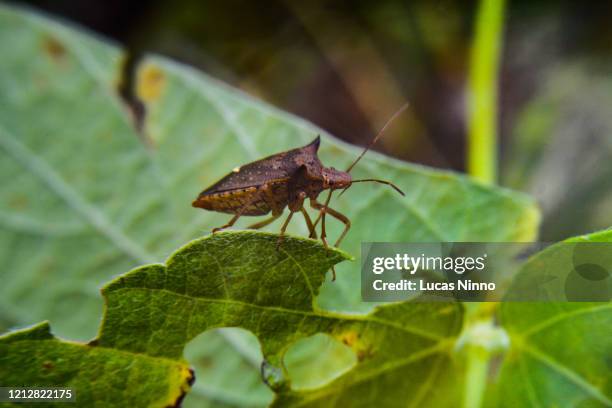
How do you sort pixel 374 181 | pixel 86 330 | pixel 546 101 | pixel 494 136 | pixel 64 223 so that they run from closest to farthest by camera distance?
pixel 374 181 < pixel 86 330 < pixel 64 223 < pixel 494 136 < pixel 546 101

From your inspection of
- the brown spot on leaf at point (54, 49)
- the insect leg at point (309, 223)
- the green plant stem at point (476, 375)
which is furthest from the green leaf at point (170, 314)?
the brown spot on leaf at point (54, 49)

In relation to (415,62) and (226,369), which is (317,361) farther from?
(415,62)

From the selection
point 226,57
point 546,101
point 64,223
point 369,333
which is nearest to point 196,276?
point 369,333

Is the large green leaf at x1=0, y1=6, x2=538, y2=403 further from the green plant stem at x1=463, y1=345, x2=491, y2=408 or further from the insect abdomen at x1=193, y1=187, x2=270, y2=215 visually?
the green plant stem at x1=463, y1=345, x2=491, y2=408

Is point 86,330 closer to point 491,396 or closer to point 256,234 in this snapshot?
point 256,234

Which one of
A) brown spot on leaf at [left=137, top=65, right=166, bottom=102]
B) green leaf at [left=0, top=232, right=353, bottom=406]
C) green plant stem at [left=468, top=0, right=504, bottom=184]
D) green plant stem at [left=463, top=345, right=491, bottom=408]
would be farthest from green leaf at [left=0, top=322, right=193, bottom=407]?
green plant stem at [left=468, top=0, right=504, bottom=184]

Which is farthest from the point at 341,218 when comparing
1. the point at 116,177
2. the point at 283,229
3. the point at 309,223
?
the point at 116,177
